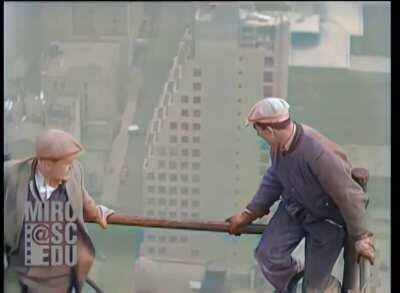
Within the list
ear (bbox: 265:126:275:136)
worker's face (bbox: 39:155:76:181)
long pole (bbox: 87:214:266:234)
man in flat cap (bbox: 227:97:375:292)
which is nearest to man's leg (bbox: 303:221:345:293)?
man in flat cap (bbox: 227:97:375:292)

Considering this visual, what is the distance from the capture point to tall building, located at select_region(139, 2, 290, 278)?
1.47 m

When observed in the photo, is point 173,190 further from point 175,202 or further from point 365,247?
point 365,247

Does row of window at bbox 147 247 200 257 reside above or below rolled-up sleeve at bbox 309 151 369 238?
below

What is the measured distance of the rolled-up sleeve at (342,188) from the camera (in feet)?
4.73

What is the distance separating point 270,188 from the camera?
4.82ft

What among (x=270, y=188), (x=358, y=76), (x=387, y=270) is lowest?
(x=387, y=270)

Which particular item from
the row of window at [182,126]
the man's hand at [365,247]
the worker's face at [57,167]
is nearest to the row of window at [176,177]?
the row of window at [182,126]

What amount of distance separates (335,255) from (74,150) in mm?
637

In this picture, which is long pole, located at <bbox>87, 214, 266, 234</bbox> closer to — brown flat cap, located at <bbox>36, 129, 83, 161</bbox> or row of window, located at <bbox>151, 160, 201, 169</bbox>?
row of window, located at <bbox>151, 160, 201, 169</bbox>

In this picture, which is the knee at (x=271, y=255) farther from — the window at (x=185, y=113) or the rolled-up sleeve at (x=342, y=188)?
the window at (x=185, y=113)

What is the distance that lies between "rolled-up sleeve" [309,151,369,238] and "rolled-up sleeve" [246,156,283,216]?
86 mm

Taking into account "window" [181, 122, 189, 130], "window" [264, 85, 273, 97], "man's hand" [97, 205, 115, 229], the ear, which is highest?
"window" [264, 85, 273, 97]
